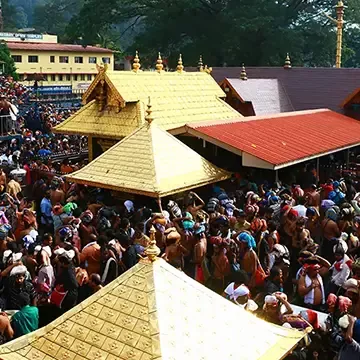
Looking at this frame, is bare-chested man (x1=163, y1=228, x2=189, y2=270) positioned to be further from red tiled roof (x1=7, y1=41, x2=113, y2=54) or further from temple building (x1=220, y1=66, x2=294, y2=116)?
red tiled roof (x1=7, y1=41, x2=113, y2=54)

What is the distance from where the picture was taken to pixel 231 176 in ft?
44.9

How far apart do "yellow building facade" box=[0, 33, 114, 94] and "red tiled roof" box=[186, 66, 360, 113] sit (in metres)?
33.3

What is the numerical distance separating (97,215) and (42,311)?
325 centimetres

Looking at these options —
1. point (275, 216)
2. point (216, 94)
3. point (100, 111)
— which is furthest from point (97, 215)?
point (216, 94)

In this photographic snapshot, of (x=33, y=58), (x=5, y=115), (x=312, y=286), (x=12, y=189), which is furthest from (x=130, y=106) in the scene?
(x=33, y=58)

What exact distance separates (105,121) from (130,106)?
0.77m

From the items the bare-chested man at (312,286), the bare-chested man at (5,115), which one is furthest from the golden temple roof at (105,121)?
the bare-chested man at (312,286)

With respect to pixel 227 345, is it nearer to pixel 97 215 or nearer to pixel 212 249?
pixel 212 249

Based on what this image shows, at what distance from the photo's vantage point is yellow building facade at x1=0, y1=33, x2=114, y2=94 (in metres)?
56.5

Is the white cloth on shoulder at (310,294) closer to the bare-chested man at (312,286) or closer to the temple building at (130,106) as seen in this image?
the bare-chested man at (312,286)

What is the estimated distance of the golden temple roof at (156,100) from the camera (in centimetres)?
1548

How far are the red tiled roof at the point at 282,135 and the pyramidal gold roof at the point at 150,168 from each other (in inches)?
39.3

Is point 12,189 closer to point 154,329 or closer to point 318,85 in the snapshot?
point 154,329

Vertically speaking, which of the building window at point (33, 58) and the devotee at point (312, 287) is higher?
the building window at point (33, 58)
